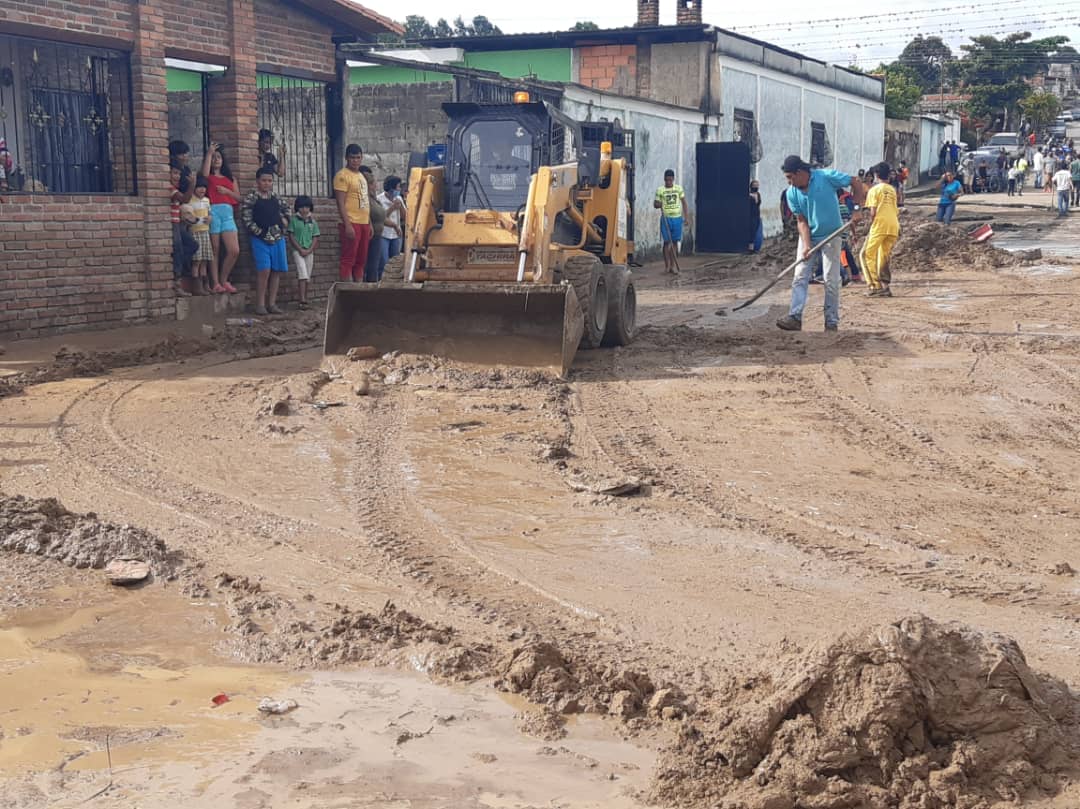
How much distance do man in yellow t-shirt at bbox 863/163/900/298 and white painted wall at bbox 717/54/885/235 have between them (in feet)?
40.8

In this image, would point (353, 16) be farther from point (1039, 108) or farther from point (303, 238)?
point (1039, 108)

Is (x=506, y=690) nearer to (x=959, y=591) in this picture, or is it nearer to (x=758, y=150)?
(x=959, y=591)

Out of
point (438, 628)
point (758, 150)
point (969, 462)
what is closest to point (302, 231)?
point (969, 462)

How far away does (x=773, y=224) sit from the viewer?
30.7m

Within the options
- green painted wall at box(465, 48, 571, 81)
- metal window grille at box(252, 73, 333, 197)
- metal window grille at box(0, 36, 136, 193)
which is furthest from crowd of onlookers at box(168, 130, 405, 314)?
green painted wall at box(465, 48, 571, 81)

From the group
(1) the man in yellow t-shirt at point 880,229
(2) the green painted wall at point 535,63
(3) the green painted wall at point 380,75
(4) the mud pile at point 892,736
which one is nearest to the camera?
(4) the mud pile at point 892,736

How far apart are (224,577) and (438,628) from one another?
1085 mm

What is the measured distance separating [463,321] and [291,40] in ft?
22.6

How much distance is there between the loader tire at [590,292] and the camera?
10.6 meters

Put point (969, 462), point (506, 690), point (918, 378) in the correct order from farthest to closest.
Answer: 1. point (918, 378)
2. point (969, 462)
3. point (506, 690)

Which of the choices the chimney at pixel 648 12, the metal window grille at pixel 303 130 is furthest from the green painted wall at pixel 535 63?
the metal window grille at pixel 303 130

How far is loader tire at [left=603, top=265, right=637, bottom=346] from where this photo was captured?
445 inches

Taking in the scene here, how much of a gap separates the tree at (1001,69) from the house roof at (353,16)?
52879mm

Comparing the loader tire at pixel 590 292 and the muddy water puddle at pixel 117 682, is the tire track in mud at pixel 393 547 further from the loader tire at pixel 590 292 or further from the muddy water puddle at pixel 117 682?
the loader tire at pixel 590 292
